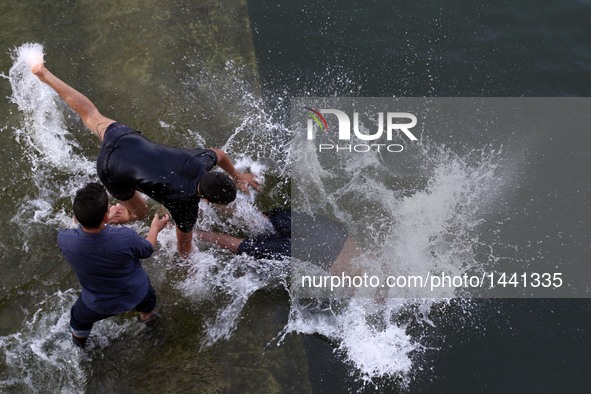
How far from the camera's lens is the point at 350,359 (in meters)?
4.68

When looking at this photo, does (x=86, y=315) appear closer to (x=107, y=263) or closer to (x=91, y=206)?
(x=107, y=263)

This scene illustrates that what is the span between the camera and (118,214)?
501 cm

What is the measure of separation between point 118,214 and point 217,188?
1304 millimetres

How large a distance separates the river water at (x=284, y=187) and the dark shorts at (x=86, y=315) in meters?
0.32

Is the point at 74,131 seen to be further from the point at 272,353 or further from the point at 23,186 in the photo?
the point at 272,353

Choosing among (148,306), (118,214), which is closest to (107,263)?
(148,306)

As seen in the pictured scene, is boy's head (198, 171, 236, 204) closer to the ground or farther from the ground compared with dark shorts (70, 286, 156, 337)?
farther from the ground

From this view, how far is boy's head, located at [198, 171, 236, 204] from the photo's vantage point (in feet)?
13.4

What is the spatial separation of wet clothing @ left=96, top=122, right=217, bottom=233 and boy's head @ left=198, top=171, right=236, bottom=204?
16cm

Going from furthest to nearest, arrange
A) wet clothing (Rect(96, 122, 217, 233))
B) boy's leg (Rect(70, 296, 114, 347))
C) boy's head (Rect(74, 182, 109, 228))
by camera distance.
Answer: wet clothing (Rect(96, 122, 217, 233)) → boy's leg (Rect(70, 296, 114, 347)) → boy's head (Rect(74, 182, 109, 228))

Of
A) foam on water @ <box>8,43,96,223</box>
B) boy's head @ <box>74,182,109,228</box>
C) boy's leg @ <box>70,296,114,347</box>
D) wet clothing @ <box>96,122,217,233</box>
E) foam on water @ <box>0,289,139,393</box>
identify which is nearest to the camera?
boy's head @ <box>74,182,109,228</box>

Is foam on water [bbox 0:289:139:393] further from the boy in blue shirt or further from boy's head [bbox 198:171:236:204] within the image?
boy's head [bbox 198:171:236:204]

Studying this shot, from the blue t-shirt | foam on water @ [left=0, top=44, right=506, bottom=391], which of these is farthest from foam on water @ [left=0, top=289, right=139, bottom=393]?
the blue t-shirt

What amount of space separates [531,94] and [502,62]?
0.47 m
